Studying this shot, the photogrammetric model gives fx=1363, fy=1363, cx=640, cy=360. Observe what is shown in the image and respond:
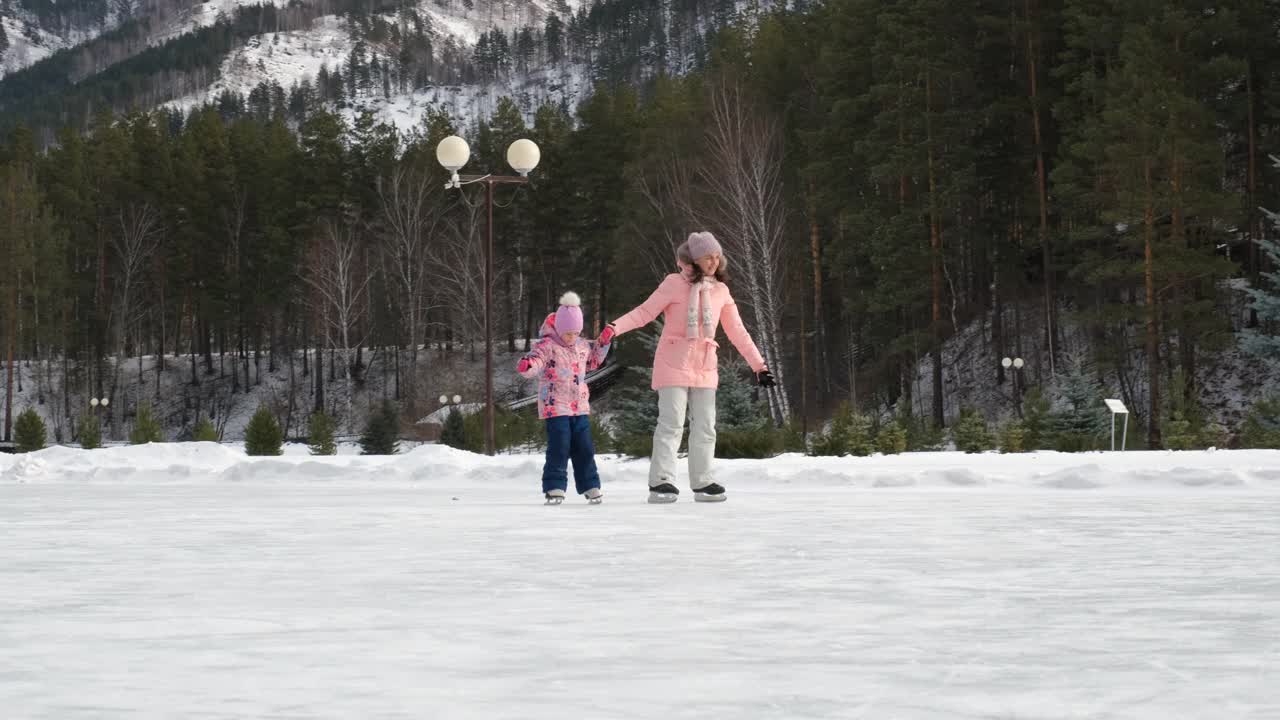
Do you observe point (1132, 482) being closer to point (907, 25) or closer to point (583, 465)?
point (583, 465)

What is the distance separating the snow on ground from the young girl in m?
0.36

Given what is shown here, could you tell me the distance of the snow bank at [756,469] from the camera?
11.6m

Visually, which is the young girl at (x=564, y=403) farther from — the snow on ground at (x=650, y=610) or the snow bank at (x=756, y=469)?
the snow bank at (x=756, y=469)

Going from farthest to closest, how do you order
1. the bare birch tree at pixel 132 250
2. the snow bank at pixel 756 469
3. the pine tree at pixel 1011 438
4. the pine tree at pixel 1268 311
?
1. the bare birch tree at pixel 132 250
2. the pine tree at pixel 1268 311
3. the pine tree at pixel 1011 438
4. the snow bank at pixel 756 469

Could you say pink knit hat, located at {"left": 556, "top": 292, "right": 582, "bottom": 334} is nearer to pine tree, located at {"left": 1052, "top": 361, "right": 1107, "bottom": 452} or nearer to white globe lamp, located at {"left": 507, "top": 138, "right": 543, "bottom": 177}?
white globe lamp, located at {"left": 507, "top": 138, "right": 543, "bottom": 177}

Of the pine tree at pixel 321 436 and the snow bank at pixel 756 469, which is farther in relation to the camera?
the pine tree at pixel 321 436

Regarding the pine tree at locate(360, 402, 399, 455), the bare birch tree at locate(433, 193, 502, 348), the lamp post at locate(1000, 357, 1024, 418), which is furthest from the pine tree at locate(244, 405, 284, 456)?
the bare birch tree at locate(433, 193, 502, 348)

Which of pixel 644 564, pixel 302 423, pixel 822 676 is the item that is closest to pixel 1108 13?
pixel 644 564

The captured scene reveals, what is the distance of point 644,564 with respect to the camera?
19.4 ft

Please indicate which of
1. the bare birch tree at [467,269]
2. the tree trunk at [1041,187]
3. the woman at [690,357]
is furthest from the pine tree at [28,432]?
the woman at [690,357]

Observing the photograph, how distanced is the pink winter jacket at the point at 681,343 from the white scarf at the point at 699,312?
3 cm

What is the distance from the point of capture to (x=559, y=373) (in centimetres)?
1031

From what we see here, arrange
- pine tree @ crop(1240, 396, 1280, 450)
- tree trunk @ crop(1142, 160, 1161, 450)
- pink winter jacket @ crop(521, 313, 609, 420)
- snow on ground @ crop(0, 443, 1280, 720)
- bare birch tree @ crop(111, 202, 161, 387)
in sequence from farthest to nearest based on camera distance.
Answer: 1. bare birch tree @ crop(111, 202, 161, 387)
2. tree trunk @ crop(1142, 160, 1161, 450)
3. pine tree @ crop(1240, 396, 1280, 450)
4. pink winter jacket @ crop(521, 313, 609, 420)
5. snow on ground @ crop(0, 443, 1280, 720)

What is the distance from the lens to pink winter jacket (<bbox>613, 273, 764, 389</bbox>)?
32.4ft
